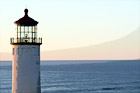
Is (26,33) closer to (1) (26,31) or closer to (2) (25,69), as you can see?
(1) (26,31)

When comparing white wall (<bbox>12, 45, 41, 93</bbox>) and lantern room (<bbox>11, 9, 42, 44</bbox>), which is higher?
lantern room (<bbox>11, 9, 42, 44</bbox>)

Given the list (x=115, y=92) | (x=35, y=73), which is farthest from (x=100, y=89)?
(x=35, y=73)

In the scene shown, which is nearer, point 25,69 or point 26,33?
point 25,69

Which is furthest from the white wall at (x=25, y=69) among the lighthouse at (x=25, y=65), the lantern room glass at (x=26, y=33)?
the lantern room glass at (x=26, y=33)

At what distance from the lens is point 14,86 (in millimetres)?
19734

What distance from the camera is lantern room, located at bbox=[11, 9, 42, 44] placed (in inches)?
783

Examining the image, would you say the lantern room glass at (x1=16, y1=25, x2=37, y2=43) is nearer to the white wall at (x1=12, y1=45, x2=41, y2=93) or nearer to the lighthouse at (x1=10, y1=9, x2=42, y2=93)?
the lighthouse at (x1=10, y1=9, x2=42, y2=93)

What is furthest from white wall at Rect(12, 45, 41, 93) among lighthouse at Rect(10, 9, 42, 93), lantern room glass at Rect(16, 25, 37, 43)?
lantern room glass at Rect(16, 25, 37, 43)

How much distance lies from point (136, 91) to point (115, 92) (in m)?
6.09

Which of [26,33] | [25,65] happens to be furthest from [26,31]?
[25,65]

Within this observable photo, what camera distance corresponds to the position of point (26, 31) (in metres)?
20.2

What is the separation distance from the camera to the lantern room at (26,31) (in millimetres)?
19891

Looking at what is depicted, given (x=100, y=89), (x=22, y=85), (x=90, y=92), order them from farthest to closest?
(x=100, y=89) → (x=90, y=92) → (x=22, y=85)

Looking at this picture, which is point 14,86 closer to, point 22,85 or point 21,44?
point 22,85
